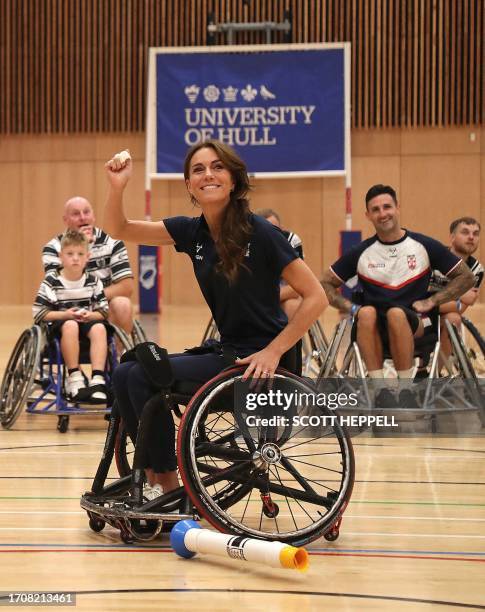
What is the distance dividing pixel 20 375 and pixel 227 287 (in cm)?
238

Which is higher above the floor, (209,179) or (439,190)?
(439,190)

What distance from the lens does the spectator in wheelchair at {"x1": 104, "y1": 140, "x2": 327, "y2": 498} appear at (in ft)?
8.73

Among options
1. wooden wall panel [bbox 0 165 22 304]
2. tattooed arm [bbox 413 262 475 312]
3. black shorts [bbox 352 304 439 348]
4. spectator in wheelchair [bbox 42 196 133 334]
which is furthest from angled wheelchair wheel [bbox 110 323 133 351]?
wooden wall panel [bbox 0 165 22 304]

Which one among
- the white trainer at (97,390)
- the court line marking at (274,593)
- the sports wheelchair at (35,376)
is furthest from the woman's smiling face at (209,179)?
the white trainer at (97,390)

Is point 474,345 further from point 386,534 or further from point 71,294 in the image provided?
point 386,534

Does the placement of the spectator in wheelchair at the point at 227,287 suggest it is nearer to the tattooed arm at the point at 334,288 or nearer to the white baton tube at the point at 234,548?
the white baton tube at the point at 234,548

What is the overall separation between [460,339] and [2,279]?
9.68 metres

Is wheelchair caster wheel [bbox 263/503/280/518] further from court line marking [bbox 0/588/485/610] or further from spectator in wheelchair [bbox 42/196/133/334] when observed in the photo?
spectator in wheelchair [bbox 42/196/133/334]

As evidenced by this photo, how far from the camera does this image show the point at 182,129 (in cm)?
1265

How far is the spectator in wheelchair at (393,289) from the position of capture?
479 centimetres

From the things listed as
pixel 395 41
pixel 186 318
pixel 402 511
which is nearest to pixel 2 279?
pixel 186 318

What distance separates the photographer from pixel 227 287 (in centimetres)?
268

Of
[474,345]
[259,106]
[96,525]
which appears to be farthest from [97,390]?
[259,106]

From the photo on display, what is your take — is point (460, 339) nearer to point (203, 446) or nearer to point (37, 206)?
point (203, 446)
